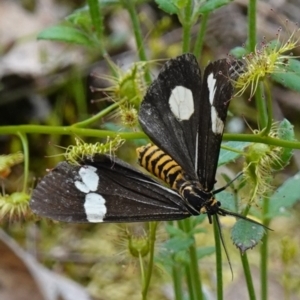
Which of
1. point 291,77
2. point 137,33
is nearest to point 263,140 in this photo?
point 291,77

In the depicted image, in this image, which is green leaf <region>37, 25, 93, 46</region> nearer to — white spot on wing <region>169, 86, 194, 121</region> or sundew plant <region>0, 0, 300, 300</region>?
sundew plant <region>0, 0, 300, 300</region>

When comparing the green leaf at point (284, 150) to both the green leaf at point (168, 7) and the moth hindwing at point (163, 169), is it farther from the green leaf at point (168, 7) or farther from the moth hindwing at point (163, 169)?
the green leaf at point (168, 7)

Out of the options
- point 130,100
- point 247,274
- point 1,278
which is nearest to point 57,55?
point 1,278

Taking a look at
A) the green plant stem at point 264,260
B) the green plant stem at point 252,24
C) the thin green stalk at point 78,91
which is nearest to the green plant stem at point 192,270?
the green plant stem at point 264,260

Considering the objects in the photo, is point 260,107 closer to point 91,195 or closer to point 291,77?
point 291,77

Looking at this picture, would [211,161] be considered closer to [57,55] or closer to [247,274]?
[247,274]

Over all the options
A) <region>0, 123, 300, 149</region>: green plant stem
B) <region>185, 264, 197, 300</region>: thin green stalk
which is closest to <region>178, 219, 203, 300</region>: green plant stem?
<region>185, 264, 197, 300</region>: thin green stalk
